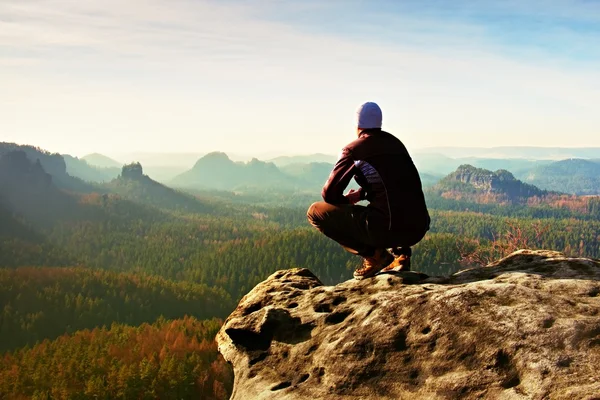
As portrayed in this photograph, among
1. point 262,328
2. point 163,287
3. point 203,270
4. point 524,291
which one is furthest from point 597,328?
point 203,270

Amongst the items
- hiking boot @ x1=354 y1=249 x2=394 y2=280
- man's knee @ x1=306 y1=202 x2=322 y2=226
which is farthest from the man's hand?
hiking boot @ x1=354 y1=249 x2=394 y2=280

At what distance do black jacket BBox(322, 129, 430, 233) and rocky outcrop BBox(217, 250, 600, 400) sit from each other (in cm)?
165

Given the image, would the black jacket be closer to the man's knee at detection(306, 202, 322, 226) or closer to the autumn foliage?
the man's knee at detection(306, 202, 322, 226)

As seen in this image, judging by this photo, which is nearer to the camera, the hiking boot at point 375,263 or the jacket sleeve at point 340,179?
the jacket sleeve at point 340,179

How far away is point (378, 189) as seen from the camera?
34.7ft

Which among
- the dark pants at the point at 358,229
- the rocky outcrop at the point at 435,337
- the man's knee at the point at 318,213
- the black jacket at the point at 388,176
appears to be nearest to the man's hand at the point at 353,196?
the dark pants at the point at 358,229

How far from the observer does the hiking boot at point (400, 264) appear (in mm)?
12430

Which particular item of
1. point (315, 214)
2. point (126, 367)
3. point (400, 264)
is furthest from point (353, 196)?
point (126, 367)

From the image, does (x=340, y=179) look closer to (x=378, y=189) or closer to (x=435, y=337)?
(x=378, y=189)

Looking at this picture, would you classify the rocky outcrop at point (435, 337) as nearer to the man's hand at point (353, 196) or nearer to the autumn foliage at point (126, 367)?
the man's hand at point (353, 196)

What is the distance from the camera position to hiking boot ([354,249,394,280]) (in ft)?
40.0

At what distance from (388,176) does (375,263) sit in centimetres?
287

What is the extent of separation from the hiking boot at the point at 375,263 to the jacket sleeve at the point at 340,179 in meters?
1.75

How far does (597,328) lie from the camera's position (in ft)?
25.0
